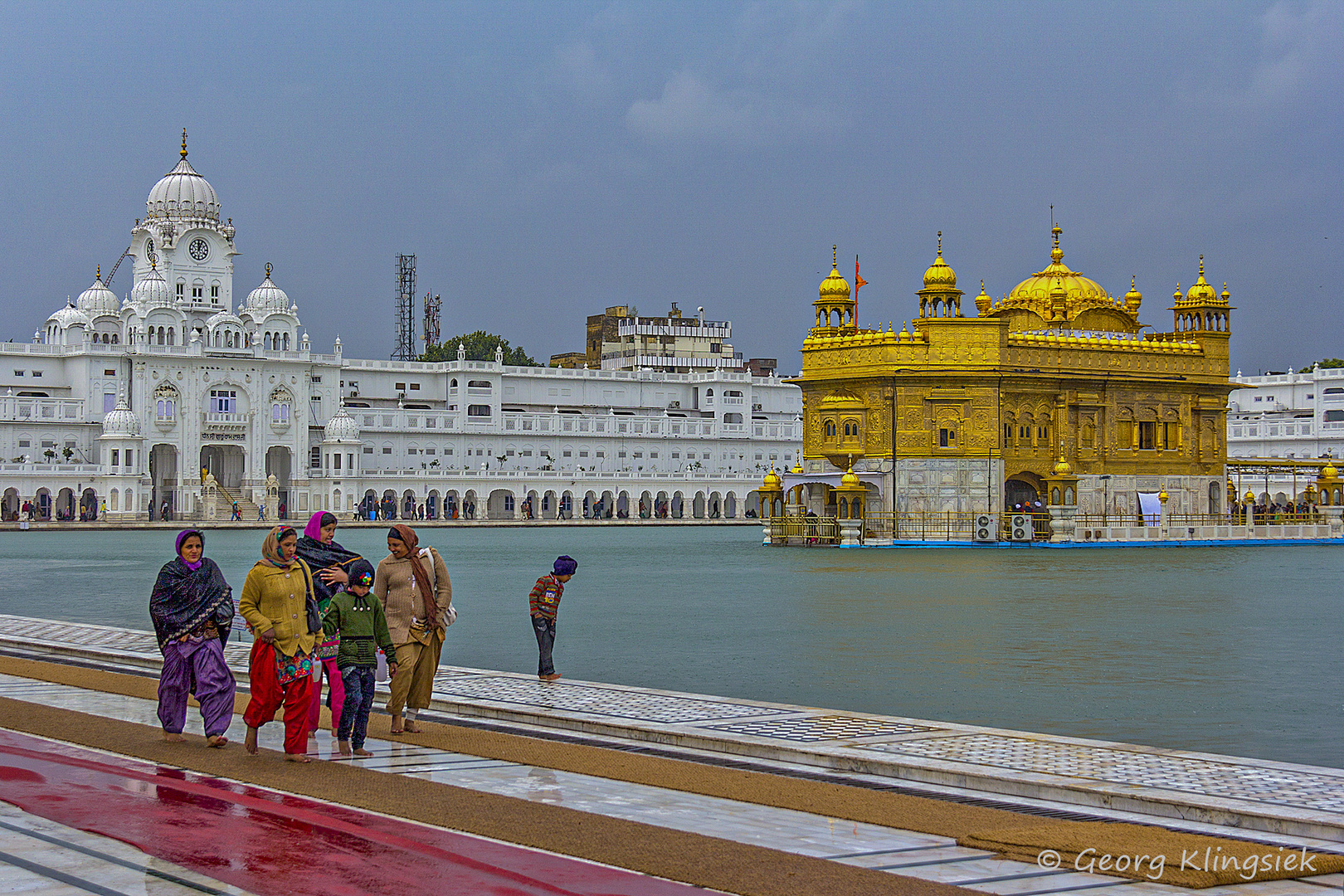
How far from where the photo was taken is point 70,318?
104875 millimetres

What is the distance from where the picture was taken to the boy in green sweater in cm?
1238

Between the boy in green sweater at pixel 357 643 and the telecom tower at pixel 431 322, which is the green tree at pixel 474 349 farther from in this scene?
the boy in green sweater at pixel 357 643

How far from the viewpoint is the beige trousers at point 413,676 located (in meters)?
13.2

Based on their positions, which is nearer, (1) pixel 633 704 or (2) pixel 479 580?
(1) pixel 633 704

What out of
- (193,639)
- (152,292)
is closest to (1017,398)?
(193,639)

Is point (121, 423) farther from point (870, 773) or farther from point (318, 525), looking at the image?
point (870, 773)

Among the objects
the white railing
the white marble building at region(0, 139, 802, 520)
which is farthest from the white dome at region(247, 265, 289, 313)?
the white railing

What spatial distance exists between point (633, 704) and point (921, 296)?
5095 centimetres

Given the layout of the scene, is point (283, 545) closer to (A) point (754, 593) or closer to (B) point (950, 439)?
(A) point (754, 593)

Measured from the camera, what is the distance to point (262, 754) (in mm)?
12188

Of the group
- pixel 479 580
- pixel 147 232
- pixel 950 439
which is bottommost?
pixel 479 580

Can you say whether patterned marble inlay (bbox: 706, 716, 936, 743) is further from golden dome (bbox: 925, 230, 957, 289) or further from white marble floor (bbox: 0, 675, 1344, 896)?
golden dome (bbox: 925, 230, 957, 289)

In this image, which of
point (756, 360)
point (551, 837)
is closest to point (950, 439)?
point (551, 837)

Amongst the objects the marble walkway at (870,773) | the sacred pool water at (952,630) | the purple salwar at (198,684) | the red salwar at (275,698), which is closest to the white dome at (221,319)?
the sacred pool water at (952,630)
